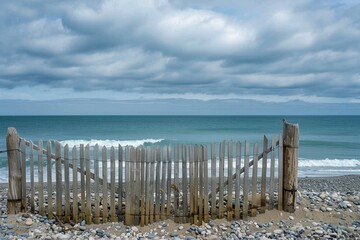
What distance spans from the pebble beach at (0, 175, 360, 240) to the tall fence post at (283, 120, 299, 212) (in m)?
0.29

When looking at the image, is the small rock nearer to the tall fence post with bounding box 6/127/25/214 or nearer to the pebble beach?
the pebble beach

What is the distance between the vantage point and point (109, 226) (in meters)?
7.80

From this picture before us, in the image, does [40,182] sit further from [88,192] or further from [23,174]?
[88,192]

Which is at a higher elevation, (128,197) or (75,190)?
(75,190)

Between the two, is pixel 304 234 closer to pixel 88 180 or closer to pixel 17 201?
pixel 88 180

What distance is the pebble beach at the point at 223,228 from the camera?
288 inches

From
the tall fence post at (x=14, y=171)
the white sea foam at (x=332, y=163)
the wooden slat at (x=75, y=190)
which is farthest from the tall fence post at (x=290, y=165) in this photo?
the white sea foam at (x=332, y=163)

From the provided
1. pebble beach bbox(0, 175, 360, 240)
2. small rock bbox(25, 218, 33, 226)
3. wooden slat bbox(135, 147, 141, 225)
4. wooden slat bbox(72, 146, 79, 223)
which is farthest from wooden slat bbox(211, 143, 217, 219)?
small rock bbox(25, 218, 33, 226)

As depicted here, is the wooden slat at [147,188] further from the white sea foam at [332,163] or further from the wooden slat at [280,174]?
the white sea foam at [332,163]

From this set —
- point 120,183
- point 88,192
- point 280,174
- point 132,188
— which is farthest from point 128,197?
point 280,174

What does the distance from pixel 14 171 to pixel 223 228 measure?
188 inches

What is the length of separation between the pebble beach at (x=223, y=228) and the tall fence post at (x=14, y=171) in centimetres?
26

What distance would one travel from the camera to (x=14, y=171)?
8164mm

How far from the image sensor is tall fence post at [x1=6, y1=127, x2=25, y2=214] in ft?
26.5
